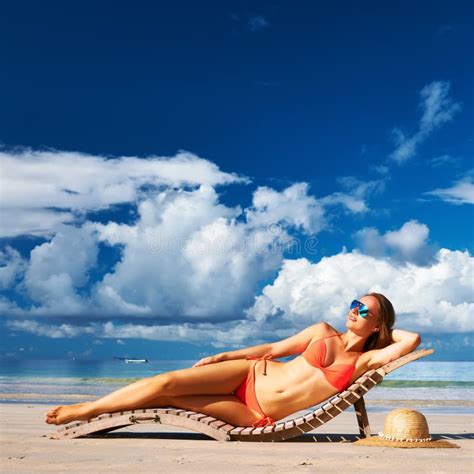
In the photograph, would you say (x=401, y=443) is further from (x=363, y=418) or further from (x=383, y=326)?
(x=383, y=326)

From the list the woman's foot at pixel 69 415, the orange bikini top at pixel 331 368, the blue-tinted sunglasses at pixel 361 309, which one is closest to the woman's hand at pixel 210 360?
the orange bikini top at pixel 331 368

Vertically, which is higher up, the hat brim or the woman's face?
the woman's face

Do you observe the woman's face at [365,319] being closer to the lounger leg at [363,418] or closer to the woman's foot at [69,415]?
the lounger leg at [363,418]

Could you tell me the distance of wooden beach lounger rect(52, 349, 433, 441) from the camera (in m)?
6.27

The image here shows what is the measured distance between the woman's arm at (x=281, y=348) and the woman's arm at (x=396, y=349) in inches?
20.6

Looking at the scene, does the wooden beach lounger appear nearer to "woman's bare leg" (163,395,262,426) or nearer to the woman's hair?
"woman's bare leg" (163,395,262,426)

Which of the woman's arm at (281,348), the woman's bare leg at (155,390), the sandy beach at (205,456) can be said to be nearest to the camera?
the sandy beach at (205,456)

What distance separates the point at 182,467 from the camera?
4.85m

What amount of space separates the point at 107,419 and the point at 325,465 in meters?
2.26

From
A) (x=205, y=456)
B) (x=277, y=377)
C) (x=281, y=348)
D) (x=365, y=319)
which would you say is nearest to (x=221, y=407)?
(x=277, y=377)

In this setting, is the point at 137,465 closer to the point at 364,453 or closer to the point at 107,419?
the point at 107,419

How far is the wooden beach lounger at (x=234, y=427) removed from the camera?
6.27 meters

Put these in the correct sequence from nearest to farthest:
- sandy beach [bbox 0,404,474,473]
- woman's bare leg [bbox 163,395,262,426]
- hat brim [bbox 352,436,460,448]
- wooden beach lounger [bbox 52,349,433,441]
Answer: sandy beach [bbox 0,404,474,473]
hat brim [bbox 352,436,460,448]
wooden beach lounger [bbox 52,349,433,441]
woman's bare leg [bbox 163,395,262,426]

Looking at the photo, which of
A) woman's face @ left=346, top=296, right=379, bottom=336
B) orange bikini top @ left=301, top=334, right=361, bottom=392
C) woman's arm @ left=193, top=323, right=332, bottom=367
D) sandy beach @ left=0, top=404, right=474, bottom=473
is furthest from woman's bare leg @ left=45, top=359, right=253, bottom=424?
woman's face @ left=346, top=296, right=379, bottom=336
